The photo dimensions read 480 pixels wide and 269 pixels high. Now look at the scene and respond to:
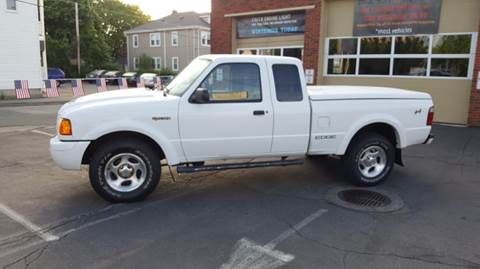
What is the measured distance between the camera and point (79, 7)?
4453 centimetres

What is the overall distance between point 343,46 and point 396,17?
199cm

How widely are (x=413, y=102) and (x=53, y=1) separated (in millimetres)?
47118

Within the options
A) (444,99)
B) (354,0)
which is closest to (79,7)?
(354,0)

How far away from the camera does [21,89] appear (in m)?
20.7

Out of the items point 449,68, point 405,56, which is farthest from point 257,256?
point 405,56

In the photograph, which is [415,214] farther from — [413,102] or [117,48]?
[117,48]

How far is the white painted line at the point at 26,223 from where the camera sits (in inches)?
165

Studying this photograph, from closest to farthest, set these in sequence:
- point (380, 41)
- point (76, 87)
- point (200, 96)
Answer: point (200, 96) → point (380, 41) → point (76, 87)

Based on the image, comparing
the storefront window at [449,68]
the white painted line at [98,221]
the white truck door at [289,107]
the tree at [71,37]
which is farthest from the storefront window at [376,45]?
the tree at [71,37]

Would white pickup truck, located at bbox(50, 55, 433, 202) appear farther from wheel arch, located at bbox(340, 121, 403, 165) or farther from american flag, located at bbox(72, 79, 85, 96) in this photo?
american flag, located at bbox(72, 79, 85, 96)

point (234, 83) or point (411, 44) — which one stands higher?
point (411, 44)

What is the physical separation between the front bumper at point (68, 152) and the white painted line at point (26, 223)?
767 mm

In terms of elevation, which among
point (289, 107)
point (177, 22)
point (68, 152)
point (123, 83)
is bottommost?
point (68, 152)

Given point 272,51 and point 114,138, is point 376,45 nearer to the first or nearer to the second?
point 272,51
